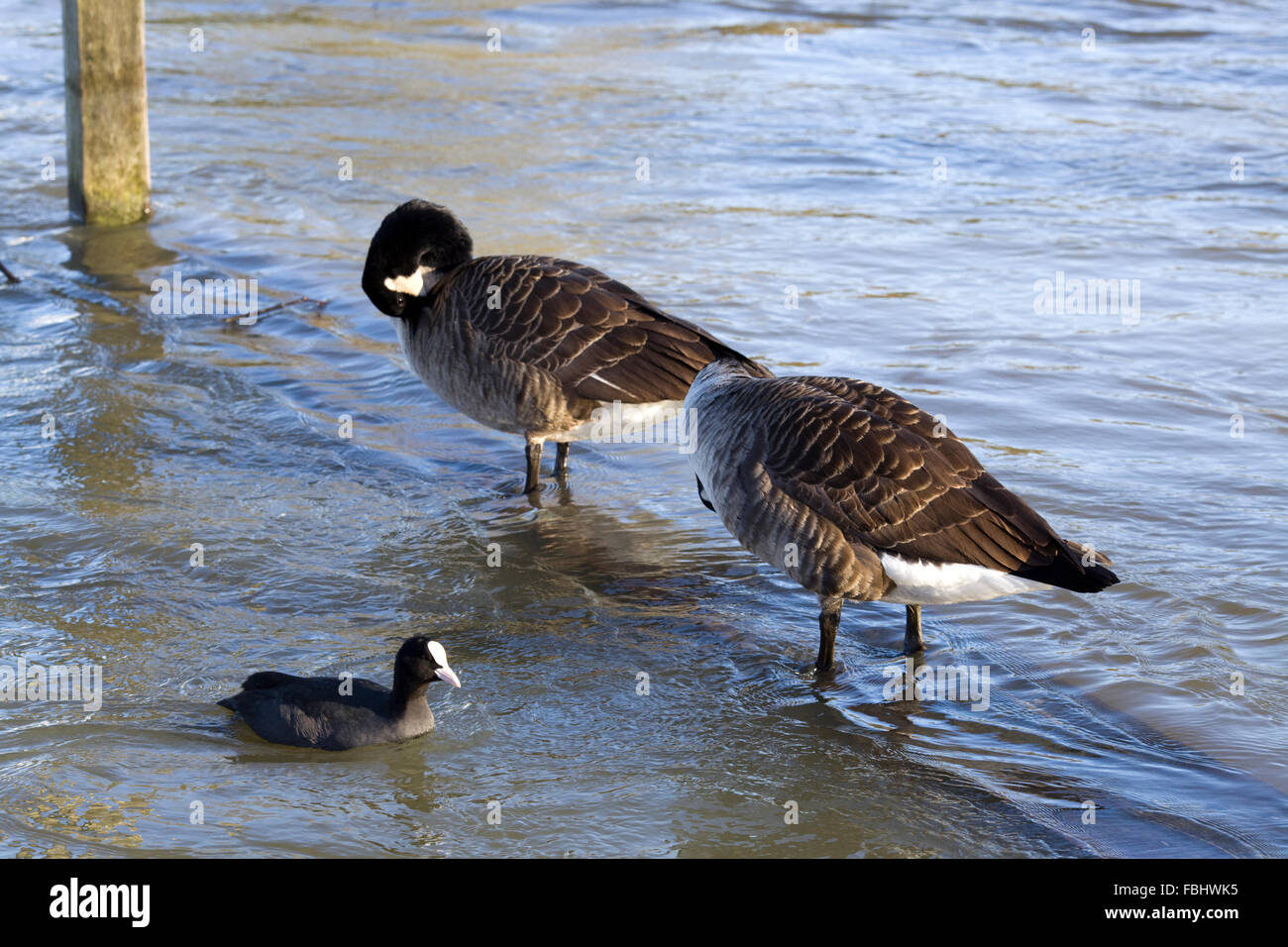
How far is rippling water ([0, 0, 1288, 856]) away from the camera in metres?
4.89

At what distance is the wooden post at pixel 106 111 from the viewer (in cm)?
1149

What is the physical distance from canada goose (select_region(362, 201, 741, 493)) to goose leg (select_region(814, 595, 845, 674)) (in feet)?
6.14

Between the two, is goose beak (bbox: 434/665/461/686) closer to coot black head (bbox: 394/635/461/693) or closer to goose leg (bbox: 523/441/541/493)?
coot black head (bbox: 394/635/461/693)

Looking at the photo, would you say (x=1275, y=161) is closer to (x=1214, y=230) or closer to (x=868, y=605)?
(x=1214, y=230)

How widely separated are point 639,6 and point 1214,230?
14252mm

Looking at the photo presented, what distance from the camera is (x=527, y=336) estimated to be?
7402 mm

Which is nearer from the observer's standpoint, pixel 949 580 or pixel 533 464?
pixel 949 580

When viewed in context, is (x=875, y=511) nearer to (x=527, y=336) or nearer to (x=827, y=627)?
(x=827, y=627)

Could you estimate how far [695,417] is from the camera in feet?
21.0

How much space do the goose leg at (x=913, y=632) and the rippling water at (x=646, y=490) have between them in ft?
0.32

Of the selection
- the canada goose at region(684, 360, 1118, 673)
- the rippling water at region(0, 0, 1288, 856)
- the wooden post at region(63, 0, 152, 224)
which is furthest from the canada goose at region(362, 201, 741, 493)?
the wooden post at region(63, 0, 152, 224)

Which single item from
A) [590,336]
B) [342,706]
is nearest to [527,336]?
[590,336]

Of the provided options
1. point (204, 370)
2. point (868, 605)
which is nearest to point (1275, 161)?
point (868, 605)

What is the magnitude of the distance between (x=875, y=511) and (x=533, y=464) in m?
2.75
